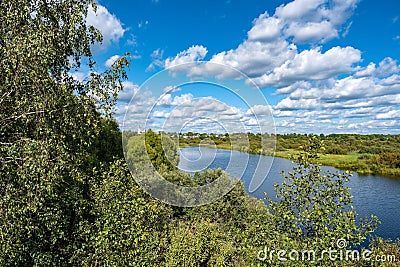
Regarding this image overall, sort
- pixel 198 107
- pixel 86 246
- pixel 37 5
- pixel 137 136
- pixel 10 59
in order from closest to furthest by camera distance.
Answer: pixel 10 59
pixel 37 5
pixel 86 246
pixel 198 107
pixel 137 136

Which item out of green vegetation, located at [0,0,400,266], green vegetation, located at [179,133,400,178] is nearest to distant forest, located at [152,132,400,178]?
green vegetation, located at [179,133,400,178]

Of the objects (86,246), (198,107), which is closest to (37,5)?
(198,107)

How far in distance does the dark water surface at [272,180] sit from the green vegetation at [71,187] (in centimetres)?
151

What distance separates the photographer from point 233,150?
39.5 ft

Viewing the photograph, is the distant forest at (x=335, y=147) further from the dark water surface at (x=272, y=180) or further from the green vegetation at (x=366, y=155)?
the dark water surface at (x=272, y=180)

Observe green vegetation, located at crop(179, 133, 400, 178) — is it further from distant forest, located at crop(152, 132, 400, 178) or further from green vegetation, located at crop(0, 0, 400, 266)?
green vegetation, located at crop(0, 0, 400, 266)

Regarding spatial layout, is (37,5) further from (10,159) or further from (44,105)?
(10,159)

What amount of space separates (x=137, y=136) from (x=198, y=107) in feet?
10.3

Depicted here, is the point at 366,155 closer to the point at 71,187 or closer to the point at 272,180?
the point at 272,180

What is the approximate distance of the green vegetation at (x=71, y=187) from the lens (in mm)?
6656

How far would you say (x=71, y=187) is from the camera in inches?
343

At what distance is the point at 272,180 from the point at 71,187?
1128 inches

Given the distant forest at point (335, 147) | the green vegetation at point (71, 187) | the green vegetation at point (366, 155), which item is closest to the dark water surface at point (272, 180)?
the distant forest at point (335, 147)

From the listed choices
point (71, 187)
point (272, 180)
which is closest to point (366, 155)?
point (272, 180)
